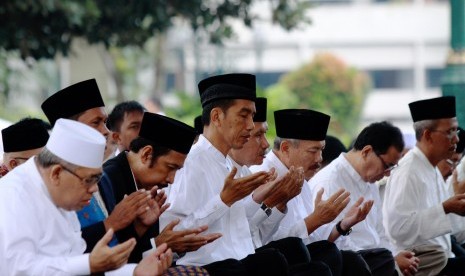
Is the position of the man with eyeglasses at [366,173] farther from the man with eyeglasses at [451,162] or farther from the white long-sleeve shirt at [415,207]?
the man with eyeglasses at [451,162]

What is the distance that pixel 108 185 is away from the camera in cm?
705

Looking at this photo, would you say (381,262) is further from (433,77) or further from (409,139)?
(433,77)

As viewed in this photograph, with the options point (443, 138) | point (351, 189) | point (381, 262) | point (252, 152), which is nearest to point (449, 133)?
point (443, 138)

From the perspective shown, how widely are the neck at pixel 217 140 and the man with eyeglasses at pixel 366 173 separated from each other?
1548mm

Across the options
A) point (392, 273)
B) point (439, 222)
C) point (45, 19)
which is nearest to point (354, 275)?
point (392, 273)

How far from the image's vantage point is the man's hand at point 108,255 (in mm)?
5941

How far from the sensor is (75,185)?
616cm

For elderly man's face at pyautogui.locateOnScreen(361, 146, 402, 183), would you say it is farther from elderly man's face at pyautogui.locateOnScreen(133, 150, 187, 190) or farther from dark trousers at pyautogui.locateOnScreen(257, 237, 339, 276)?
elderly man's face at pyautogui.locateOnScreen(133, 150, 187, 190)

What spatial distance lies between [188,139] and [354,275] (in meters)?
1.95

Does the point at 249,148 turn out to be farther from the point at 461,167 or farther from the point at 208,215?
the point at 461,167

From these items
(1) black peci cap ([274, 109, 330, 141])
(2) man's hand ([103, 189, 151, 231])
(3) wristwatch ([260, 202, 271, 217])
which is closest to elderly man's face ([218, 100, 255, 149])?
(3) wristwatch ([260, 202, 271, 217])

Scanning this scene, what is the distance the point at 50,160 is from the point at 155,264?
664 millimetres

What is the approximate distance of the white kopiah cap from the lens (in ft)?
20.1

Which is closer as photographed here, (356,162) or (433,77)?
(356,162)
